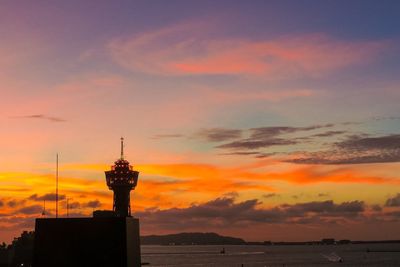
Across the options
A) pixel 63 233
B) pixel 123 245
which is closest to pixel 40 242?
pixel 63 233

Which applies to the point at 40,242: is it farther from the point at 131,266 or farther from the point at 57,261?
the point at 131,266

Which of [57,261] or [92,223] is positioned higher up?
[92,223]

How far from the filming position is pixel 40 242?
64.1m

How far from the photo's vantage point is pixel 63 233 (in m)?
64.1

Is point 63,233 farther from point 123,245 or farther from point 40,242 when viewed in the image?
point 123,245

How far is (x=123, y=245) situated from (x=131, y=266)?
3.40m

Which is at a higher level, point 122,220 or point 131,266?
point 122,220

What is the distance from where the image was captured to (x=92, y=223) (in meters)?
64.3

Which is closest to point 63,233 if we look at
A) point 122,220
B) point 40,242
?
point 40,242

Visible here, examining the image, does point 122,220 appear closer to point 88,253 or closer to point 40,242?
point 88,253

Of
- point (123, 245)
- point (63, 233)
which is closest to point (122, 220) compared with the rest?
point (123, 245)

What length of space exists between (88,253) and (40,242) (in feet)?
18.7

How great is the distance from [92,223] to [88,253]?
133 inches

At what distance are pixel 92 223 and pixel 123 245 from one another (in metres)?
4.48
